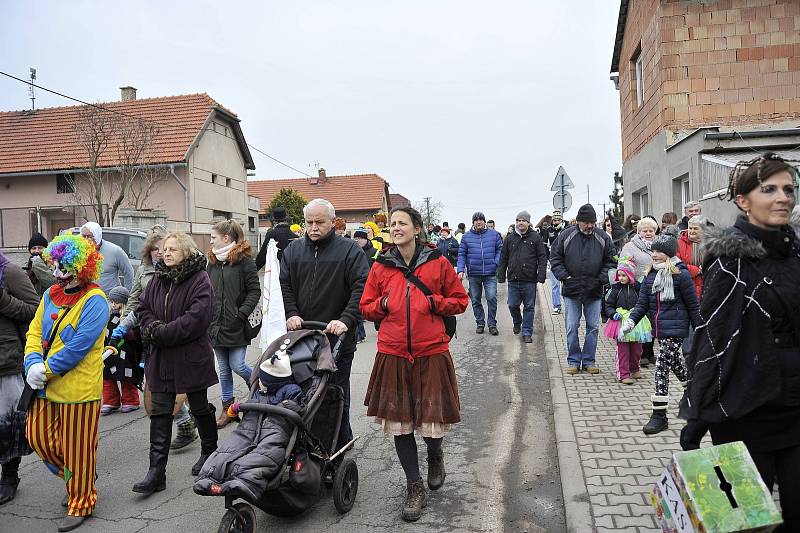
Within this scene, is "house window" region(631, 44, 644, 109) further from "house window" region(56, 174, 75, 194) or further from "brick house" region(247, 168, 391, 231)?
"brick house" region(247, 168, 391, 231)

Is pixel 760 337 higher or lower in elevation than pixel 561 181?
lower

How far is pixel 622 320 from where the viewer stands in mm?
7359

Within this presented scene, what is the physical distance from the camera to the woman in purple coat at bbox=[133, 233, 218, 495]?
470 centimetres

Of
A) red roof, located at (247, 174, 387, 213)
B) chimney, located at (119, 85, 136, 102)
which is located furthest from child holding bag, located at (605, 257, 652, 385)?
red roof, located at (247, 174, 387, 213)

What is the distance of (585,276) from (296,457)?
5.10 m

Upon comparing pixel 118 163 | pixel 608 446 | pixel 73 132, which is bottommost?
pixel 608 446

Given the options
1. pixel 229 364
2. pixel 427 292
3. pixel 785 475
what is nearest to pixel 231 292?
pixel 229 364

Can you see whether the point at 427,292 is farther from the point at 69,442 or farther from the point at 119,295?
the point at 119,295

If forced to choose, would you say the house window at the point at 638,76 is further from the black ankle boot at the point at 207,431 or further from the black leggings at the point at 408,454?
the black ankle boot at the point at 207,431

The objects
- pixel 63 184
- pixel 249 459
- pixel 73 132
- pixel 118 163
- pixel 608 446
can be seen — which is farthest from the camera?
pixel 73 132

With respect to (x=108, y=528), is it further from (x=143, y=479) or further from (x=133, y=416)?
(x=133, y=416)

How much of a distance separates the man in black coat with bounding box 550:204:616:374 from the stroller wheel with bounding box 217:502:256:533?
5.25m

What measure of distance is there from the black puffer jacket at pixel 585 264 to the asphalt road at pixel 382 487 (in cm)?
153

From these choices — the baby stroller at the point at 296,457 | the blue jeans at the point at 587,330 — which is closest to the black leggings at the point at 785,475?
the baby stroller at the point at 296,457
